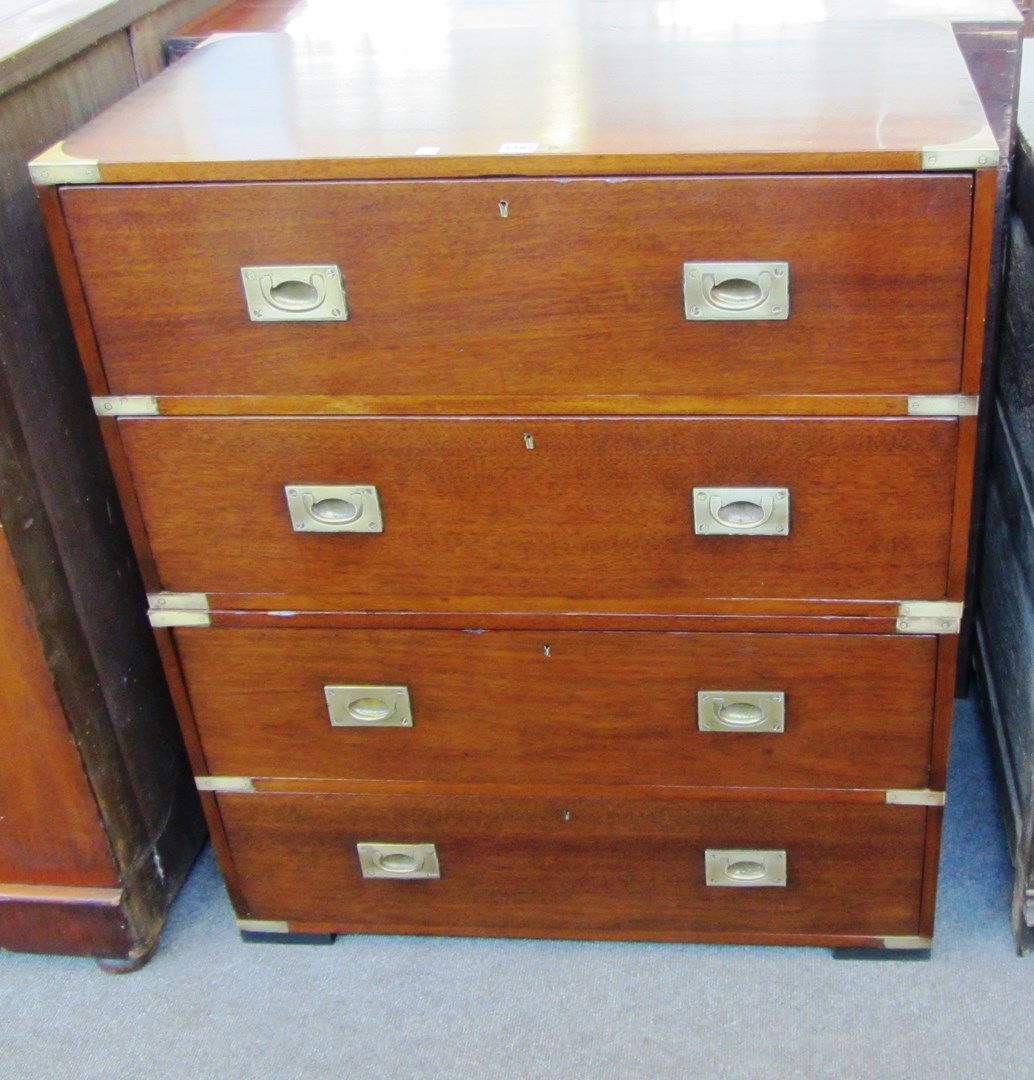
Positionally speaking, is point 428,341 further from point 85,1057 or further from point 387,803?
point 85,1057

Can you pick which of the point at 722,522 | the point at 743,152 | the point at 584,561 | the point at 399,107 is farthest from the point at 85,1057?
the point at 743,152

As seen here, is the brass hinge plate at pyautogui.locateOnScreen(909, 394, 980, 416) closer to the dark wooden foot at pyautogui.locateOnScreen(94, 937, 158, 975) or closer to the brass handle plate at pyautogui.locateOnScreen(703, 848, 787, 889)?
the brass handle plate at pyautogui.locateOnScreen(703, 848, 787, 889)

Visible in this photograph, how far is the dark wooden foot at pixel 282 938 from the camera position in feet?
5.11

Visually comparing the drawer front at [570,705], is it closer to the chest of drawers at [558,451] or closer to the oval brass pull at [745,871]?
the chest of drawers at [558,451]

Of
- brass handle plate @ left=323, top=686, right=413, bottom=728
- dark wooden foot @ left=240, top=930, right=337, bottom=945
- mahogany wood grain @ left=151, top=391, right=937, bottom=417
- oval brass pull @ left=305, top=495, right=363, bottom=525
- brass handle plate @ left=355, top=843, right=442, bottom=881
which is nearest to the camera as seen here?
mahogany wood grain @ left=151, top=391, right=937, bottom=417

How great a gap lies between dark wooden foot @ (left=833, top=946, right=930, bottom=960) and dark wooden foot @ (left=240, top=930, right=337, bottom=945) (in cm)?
58

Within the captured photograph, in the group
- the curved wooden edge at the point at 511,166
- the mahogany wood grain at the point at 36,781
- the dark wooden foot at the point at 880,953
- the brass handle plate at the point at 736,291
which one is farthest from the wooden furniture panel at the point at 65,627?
the dark wooden foot at the point at 880,953

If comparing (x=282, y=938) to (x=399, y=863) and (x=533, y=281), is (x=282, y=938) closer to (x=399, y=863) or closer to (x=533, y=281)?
(x=399, y=863)

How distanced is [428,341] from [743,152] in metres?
0.30

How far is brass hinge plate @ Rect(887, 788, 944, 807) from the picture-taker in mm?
1348

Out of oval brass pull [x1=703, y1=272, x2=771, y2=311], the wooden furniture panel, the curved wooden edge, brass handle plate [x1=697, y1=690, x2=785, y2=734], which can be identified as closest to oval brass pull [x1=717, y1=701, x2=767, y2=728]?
brass handle plate [x1=697, y1=690, x2=785, y2=734]

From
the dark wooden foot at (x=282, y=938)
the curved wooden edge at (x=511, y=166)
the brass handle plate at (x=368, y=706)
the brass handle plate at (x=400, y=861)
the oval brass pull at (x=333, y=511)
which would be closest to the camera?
the curved wooden edge at (x=511, y=166)

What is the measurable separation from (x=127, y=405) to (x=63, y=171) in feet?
0.69

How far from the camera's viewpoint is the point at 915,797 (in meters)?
1.35
